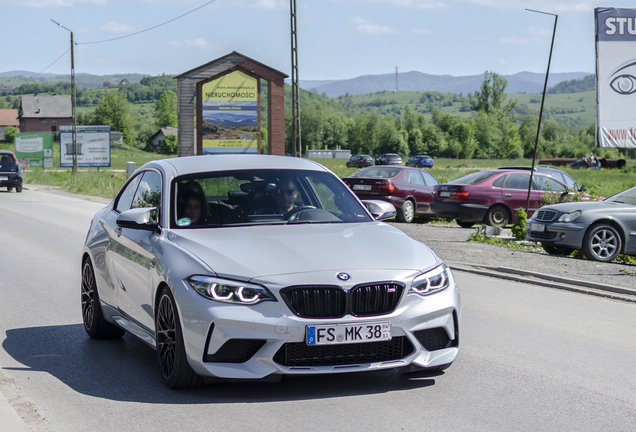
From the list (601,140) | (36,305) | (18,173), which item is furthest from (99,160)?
(36,305)

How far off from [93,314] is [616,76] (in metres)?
14.3

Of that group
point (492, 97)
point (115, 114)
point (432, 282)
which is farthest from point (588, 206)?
point (115, 114)

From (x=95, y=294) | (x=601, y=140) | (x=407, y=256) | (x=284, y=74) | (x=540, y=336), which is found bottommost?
(x=540, y=336)

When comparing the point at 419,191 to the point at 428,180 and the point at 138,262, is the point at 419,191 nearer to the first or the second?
the point at 428,180

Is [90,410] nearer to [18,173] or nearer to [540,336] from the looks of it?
[540,336]

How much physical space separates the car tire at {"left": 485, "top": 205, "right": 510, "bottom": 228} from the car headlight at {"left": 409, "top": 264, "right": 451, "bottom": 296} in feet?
46.6

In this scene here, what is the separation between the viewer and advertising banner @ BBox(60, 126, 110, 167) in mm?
55031

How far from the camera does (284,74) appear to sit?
38.8m

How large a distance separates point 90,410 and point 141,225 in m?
1.37

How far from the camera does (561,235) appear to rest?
13.0m

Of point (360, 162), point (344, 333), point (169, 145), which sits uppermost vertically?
point (169, 145)

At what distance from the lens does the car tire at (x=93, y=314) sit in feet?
21.5

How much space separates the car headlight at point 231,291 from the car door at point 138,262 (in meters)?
0.75

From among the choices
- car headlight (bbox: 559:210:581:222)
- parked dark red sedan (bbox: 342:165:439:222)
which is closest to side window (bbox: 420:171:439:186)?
parked dark red sedan (bbox: 342:165:439:222)
